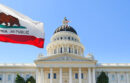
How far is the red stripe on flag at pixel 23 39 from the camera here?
10531 mm

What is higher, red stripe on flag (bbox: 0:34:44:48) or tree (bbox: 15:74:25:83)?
red stripe on flag (bbox: 0:34:44:48)

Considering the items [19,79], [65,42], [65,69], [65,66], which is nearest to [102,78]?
[65,69]

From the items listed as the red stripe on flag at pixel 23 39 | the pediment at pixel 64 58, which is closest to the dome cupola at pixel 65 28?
the pediment at pixel 64 58

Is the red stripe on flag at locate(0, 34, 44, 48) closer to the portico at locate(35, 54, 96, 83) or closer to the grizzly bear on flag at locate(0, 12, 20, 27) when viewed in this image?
the grizzly bear on flag at locate(0, 12, 20, 27)

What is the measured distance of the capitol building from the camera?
193ft

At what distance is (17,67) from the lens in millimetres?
63906

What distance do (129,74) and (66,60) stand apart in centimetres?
2025

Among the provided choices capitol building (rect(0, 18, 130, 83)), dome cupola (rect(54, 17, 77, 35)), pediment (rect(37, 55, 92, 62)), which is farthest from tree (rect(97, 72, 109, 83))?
dome cupola (rect(54, 17, 77, 35))

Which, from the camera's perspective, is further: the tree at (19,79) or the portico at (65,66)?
the tree at (19,79)

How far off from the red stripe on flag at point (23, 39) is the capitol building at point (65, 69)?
4764 centimetres

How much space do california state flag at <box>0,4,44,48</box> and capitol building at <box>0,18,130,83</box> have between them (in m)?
47.7

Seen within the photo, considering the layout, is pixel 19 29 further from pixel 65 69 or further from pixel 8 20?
pixel 65 69

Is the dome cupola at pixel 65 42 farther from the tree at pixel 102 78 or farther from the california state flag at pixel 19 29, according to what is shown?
the california state flag at pixel 19 29

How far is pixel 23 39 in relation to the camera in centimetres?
1073
